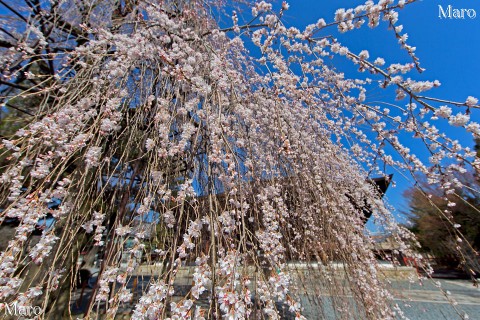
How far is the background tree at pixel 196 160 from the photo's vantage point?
818 millimetres

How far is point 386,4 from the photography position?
0.98 metres

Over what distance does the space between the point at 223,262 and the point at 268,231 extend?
0.39 meters

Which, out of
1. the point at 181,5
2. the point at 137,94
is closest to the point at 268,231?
the point at 137,94

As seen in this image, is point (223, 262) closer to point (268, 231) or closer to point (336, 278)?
point (268, 231)

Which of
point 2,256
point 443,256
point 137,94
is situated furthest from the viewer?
point 443,256

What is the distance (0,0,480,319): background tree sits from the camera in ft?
2.68

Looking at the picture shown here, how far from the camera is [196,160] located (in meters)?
1.21

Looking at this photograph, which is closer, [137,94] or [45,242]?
[45,242]

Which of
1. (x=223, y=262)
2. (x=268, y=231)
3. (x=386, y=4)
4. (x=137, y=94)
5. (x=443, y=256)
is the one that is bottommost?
(x=443, y=256)

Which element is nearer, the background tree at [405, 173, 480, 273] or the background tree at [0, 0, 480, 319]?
the background tree at [0, 0, 480, 319]

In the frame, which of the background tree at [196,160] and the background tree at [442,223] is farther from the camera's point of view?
the background tree at [442,223]

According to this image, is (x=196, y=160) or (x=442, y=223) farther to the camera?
(x=442, y=223)

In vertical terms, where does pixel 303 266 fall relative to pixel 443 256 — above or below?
above

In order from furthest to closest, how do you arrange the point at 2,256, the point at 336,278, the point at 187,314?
1. the point at 336,278
2. the point at 2,256
3. the point at 187,314
